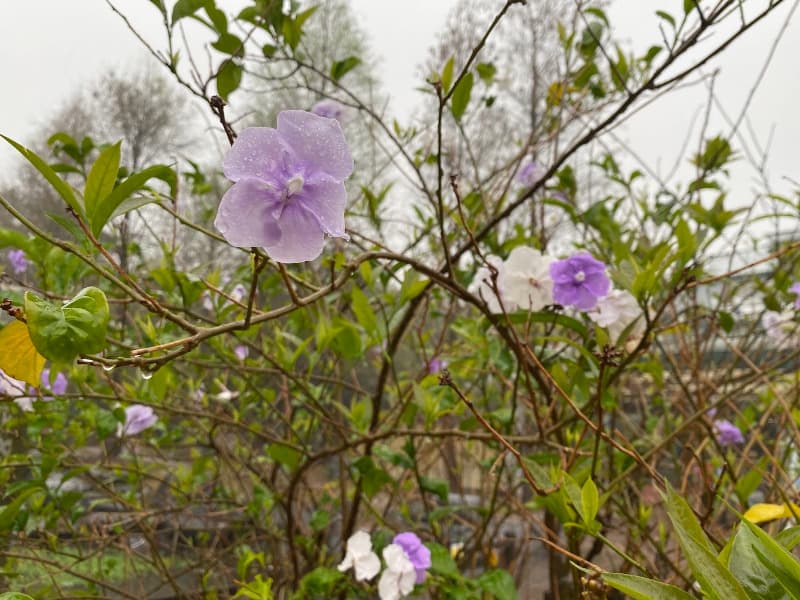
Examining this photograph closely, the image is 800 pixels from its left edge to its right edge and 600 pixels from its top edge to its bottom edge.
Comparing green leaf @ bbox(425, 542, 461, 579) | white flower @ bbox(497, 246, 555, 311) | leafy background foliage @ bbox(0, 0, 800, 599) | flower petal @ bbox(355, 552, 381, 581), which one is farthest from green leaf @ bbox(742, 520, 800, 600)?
flower petal @ bbox(355, 552, 381, 581)

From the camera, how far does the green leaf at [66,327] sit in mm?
355

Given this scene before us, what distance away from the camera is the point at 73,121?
3.46m

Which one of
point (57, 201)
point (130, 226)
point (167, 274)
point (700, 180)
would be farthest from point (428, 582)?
point (57, 201)

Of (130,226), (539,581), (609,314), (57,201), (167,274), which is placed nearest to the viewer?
(609,314)

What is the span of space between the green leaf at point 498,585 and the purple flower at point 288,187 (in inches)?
30.5

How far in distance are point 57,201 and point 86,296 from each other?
2.04 m

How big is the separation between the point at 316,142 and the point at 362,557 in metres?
0.92

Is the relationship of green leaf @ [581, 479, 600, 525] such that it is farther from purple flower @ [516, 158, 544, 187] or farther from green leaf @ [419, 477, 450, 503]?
purple flower @ [516, 158, 544, 187]

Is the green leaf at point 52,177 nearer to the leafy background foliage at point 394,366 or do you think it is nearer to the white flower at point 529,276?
the leafy background foliage at point 394,366

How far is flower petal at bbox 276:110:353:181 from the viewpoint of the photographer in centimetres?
47

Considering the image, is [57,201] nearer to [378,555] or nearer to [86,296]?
[378,555]

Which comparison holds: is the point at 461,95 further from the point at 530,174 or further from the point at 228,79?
the point at 530,174

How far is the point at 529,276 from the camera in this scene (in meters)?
0.99

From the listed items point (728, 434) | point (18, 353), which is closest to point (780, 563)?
point (18, 353)
